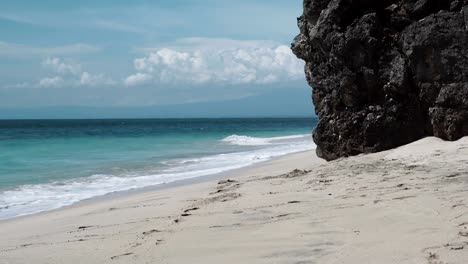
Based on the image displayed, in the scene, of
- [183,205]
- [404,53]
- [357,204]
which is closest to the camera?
[357,204]

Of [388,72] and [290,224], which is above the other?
[388,72]

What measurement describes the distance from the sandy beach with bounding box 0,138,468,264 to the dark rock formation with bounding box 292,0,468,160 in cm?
141

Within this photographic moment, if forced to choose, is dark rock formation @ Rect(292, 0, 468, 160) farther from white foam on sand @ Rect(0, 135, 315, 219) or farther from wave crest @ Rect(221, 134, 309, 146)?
wave crest @ Rect(221, 134, 309, 146)

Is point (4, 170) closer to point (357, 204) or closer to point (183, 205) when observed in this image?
point (183, 205)

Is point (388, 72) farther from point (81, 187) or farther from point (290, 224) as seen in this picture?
point (81, 187)

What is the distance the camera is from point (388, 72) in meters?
10.1

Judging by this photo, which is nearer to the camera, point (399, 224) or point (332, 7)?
point (399, 224)

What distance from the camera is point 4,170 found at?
56.0 ft

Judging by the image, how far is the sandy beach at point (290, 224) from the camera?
13.7 feet

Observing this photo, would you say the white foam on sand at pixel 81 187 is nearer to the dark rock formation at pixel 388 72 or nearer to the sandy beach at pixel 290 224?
the sandy beach at pixel 290 224

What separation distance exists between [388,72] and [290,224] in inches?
239

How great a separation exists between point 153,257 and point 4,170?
1457cm

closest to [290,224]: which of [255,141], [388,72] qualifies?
[388,72]

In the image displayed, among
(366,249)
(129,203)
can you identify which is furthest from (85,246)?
(129,203)
